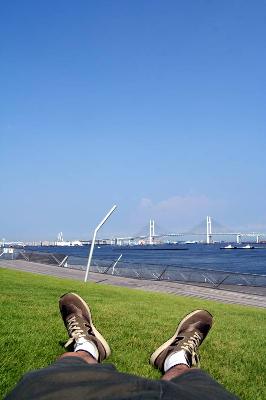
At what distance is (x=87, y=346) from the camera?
3115 mm

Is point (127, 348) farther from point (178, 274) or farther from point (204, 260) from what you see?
point (204, 260)

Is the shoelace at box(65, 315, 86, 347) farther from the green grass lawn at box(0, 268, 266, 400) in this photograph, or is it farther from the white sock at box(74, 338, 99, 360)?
the green grass lawn at box(0, 268, 266, 400)

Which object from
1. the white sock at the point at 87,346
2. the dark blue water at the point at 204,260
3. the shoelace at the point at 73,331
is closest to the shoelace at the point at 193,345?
the white sock at the point at 87,346

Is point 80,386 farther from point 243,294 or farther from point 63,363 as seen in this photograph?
point 243,294

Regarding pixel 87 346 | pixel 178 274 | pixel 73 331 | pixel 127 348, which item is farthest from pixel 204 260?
pixel 87 346

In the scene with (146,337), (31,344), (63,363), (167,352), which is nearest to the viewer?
(63,363)

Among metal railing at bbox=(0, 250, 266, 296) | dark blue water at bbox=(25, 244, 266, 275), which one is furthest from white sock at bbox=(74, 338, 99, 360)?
dark blue water at bbox=(25, 244, 266, 275)

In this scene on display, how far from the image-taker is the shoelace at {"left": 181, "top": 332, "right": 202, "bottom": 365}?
9.92 ft

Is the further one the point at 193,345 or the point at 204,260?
the point at 204,260

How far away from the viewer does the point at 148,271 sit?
80.7 feet

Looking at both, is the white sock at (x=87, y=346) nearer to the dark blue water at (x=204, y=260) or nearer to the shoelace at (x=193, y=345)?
the shoelace at (x=193, y=345)

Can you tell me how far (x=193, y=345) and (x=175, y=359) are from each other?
1.00ft

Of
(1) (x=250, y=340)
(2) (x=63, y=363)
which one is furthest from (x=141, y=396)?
(1) (x=250, y=340)

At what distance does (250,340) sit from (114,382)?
416 centimetres
